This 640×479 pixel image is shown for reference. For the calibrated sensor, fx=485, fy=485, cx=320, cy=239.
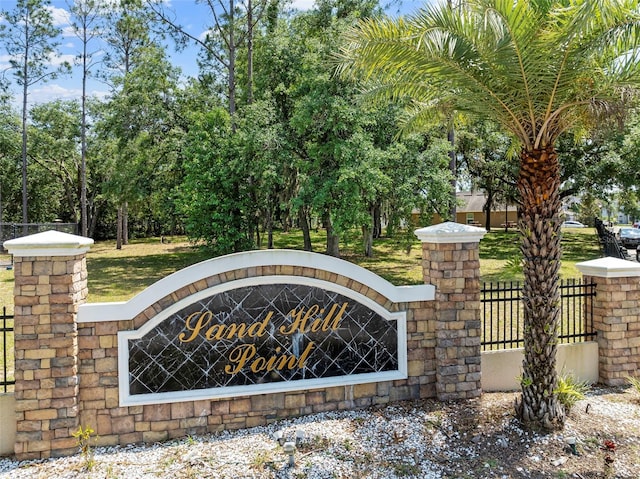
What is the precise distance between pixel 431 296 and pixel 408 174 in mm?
10795

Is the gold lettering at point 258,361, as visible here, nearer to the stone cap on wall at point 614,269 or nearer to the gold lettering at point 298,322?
the gold lettering at point 298,322

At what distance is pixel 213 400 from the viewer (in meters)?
5.43

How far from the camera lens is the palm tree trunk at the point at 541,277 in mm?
5395

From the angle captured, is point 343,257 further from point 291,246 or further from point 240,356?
point 240,356

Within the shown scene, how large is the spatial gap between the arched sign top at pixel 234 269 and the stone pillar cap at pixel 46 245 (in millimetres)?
629

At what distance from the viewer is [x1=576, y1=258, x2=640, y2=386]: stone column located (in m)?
6.85

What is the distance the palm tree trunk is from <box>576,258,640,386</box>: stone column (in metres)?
1.91

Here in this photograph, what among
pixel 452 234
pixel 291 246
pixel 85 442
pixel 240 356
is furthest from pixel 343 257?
pixel 85 442

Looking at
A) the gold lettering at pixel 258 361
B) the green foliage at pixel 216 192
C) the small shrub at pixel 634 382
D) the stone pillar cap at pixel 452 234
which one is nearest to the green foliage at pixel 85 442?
the gold lettering at pixel 258 361

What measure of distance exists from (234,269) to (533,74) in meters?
3.81

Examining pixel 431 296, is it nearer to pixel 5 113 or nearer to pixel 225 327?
pixel 225 327

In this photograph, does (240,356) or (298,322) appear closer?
(240,356)

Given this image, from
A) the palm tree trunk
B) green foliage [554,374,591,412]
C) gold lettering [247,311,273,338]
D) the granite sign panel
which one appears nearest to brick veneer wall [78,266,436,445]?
the granite sign panel

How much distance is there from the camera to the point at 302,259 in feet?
18.6
